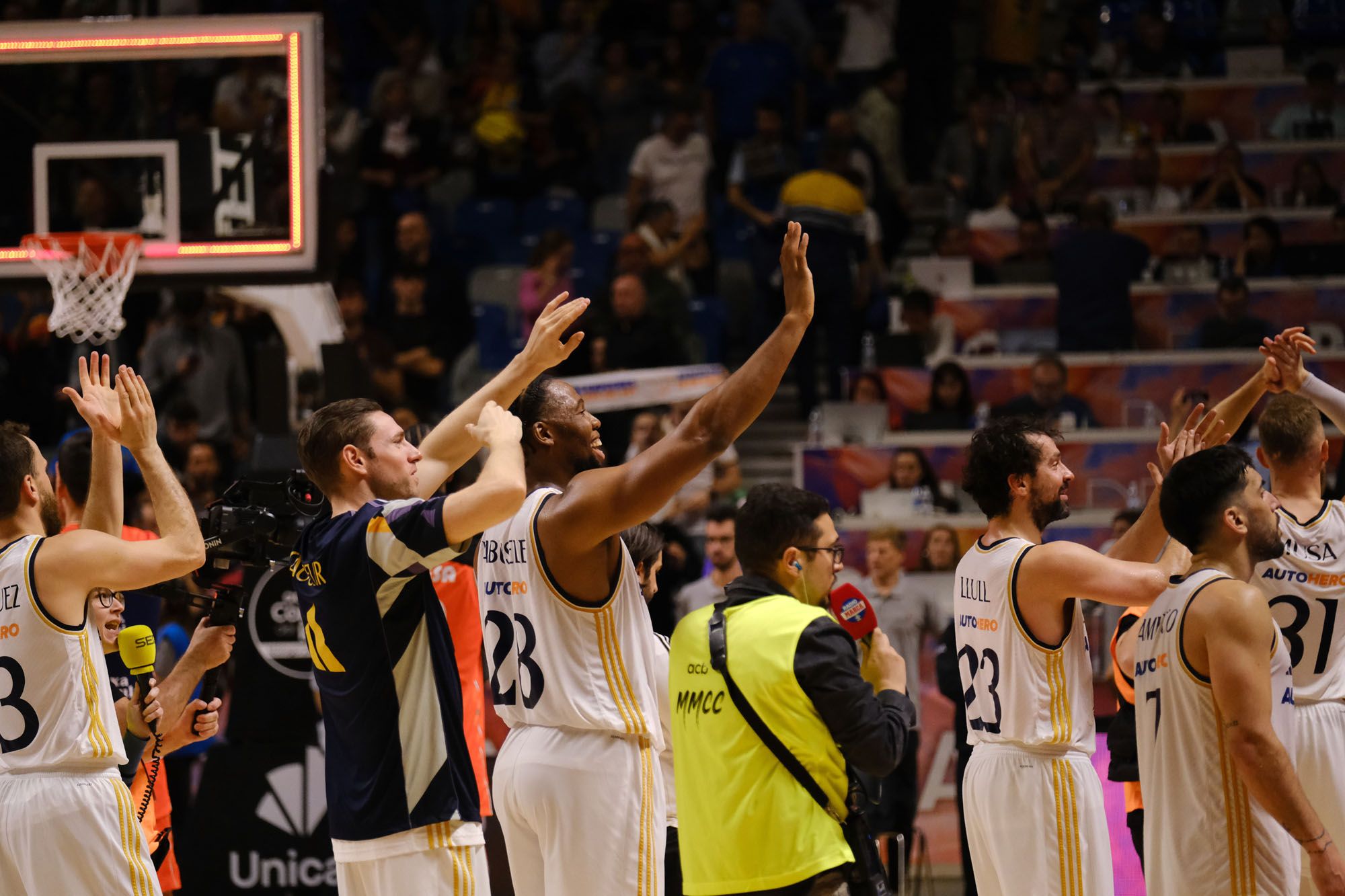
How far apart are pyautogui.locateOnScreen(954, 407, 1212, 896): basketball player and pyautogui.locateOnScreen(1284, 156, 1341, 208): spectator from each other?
1074 centimetres

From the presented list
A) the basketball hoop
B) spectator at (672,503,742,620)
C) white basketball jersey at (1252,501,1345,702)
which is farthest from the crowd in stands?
white basketball jersey at (1252,501,1345,702)

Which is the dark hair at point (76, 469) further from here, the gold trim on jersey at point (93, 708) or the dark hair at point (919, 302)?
the dark hair at point (919, 302)

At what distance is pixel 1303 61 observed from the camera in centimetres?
1681

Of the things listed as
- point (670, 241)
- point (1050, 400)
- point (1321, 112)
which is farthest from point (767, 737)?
point (1321, 112)

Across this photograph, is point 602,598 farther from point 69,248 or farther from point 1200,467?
point 69,248

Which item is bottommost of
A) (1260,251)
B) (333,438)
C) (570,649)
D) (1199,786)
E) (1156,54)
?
(1199,786)

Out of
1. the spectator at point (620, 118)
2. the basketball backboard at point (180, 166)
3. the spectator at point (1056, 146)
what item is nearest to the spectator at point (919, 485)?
the spectator at point (1056, 146)

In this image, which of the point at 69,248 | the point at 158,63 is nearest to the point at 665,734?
the point at 69,248

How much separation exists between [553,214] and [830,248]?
3543 millimetres

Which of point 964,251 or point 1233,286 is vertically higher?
point 964,251

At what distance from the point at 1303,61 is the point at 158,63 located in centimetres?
1201

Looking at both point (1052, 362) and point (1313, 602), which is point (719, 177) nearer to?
point (1052, 362)

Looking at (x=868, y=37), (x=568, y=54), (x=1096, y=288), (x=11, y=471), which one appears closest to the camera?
(x=11, y=471)

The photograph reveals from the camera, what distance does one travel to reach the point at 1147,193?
1577cm
